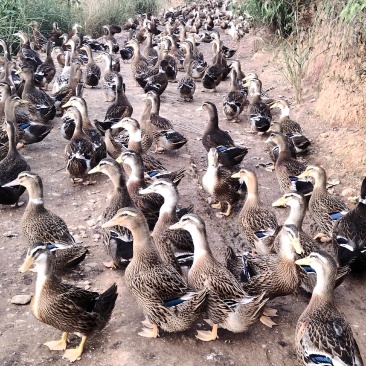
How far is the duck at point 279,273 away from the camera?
14.2 feet

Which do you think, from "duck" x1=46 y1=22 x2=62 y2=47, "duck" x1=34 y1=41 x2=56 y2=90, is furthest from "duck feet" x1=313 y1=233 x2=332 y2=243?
"duck" x1=46 y1=22 x2=62 y2=47

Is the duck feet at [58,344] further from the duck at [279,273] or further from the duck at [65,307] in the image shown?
the duck at [279,273]

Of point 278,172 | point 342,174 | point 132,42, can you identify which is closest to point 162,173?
point 278,172

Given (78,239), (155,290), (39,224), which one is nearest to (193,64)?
(78,239)

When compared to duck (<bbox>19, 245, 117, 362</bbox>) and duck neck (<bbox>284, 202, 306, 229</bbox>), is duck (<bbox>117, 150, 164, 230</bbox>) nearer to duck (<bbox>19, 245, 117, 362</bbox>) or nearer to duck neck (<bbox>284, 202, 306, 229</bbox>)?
duck neck (<bbox>284, 202, 306, 229</bbox>)

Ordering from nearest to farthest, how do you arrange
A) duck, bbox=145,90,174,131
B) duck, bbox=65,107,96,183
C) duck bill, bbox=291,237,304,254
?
duck bill, bbox=291,237,304,254 → duck, bbox=65,107,96,183 → duck, bbox=145,90,174,131

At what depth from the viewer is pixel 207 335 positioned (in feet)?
13.3

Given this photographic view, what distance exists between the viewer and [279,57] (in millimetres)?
12000

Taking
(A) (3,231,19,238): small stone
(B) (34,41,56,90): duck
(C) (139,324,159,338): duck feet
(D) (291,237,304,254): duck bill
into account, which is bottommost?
(B) (34,41,56,90): duck

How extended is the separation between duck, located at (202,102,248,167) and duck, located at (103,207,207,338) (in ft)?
8.92

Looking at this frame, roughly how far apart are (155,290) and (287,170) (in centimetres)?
319

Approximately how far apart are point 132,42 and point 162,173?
770 centimetres

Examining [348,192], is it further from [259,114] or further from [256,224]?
[259,114]

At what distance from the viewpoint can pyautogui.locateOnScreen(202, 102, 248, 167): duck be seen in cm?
682
